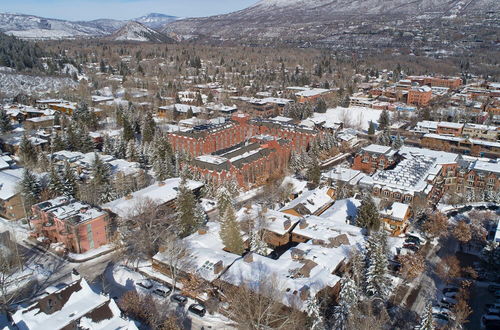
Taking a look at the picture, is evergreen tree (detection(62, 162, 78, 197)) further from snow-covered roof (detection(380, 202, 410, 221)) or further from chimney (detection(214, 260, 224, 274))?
snow-covered roof (detection(380, 202, 410, 221))

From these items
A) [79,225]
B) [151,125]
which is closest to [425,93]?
[151,125]

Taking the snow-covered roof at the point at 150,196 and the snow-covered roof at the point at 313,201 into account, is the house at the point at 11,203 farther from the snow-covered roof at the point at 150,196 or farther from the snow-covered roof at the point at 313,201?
the snow-covered roof at the point at 313,201

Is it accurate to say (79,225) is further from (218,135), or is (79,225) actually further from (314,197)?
(218,135)

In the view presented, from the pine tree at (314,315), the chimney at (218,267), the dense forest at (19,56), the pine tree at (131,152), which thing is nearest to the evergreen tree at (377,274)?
the pine tree at (314,315)

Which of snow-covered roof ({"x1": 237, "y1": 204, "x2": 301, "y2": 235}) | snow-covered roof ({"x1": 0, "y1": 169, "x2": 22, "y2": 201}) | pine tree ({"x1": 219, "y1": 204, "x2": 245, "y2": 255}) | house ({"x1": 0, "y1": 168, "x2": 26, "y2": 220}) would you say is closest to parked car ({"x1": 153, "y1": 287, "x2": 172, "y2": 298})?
pine tree ({"x1": 219, "y1": 204, "x2": 245, "y2": 255})

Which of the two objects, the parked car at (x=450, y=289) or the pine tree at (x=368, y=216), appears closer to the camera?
the parked car at (x=450, y=289)

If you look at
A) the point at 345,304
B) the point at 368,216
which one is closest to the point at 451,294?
the point at 368,216
